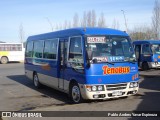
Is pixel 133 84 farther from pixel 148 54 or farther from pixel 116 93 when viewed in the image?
pixel 148 54

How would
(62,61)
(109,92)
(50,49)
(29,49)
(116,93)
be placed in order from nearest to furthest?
(109,92), (116,93), (62,61), (50,49), (29,49)

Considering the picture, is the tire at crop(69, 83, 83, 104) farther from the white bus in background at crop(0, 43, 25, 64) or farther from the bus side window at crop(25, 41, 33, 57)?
the white bus in background at crop(0, 43, 25, 64)

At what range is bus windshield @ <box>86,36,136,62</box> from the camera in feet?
33.7

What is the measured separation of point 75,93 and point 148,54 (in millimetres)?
13331

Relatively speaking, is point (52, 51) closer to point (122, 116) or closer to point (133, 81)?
point (133, 81)

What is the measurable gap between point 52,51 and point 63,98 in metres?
2.08

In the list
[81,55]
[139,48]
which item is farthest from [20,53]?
[81,55]

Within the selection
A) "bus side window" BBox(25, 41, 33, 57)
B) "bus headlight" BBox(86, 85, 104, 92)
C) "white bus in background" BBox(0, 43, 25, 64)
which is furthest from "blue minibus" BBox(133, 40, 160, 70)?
"white bus in background" BBox(0, 43, 25, 64)

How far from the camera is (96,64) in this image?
10.1m

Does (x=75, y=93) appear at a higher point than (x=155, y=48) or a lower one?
lower

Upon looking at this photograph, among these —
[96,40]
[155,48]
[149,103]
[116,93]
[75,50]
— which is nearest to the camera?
[149,103]

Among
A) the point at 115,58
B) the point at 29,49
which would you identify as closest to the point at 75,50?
the point at 115,58

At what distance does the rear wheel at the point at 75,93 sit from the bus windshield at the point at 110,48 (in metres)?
1.30

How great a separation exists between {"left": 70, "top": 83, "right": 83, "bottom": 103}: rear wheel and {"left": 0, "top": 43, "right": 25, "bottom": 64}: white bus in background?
28580 mm
